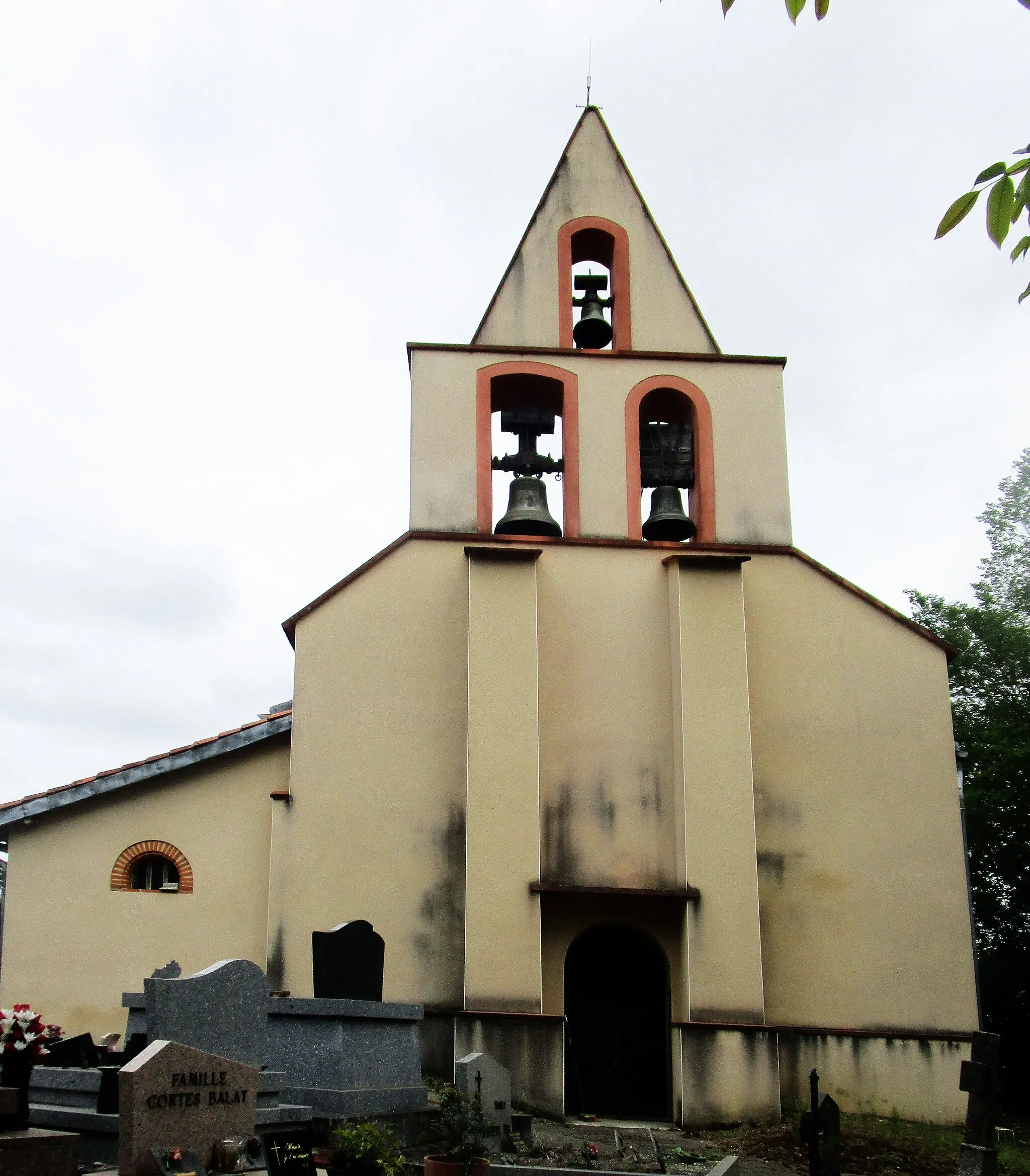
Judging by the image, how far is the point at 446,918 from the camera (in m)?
15.2

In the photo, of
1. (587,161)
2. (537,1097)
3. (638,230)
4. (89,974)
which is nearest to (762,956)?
(537,1097)

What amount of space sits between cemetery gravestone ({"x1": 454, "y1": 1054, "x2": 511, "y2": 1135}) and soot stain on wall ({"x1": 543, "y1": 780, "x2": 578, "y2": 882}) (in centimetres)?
314

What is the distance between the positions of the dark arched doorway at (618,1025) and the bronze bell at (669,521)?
517cm

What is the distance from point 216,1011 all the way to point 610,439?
1028 centimetres

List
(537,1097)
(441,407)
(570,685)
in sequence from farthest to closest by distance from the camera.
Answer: (441,407), (570,685), (537,1097)

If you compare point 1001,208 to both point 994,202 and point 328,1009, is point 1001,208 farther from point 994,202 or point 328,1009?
point 328,1009

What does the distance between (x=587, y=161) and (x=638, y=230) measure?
1424 mm

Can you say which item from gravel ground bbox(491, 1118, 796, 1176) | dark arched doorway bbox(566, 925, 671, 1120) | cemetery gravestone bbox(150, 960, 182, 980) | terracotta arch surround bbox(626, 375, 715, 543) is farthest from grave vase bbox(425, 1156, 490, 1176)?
terracotta arch surround bbox(626, 375, 715, 543)

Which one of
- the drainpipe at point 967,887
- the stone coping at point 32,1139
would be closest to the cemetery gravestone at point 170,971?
the stone coping at point 32,1139

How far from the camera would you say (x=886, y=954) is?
15.2m

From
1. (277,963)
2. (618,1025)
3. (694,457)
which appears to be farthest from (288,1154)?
(694,457)

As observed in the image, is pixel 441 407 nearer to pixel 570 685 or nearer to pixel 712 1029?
pixel 570 685

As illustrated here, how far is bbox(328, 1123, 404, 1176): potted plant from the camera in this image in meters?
8.47

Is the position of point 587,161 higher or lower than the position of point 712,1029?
higher
